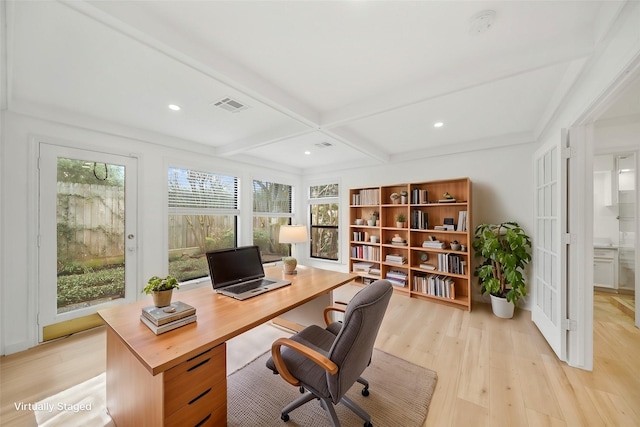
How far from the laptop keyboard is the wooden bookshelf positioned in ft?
8.21

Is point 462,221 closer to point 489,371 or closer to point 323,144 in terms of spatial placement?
point 489,371

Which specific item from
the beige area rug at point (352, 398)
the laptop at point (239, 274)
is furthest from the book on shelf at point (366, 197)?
the beige area rug at point (352, 398)

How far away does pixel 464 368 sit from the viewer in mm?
2064

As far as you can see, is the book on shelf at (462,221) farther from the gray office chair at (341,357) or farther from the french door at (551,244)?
the gray office chair at (341,357)

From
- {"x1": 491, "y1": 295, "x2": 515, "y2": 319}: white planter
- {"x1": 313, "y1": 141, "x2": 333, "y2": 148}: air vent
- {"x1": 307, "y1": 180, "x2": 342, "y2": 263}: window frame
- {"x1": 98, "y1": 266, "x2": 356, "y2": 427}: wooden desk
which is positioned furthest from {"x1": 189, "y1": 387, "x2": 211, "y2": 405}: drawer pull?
{"x1": 307, "y1": 180, "x2": 342, "y2": 263}: window frame

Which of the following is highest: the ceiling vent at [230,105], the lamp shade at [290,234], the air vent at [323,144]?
the ceiling vent at [230,105]

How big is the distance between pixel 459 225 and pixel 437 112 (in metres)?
1.72

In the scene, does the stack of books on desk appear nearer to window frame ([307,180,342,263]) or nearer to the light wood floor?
the light wood floor

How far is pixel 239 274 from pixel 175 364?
111cm

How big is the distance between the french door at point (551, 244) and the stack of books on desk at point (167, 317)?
9.71 feet

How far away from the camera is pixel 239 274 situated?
7.03 feet

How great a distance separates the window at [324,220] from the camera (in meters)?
5.10

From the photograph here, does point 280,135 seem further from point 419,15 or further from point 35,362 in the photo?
point 35,362

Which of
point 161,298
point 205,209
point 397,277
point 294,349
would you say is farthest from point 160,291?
point 397,277
